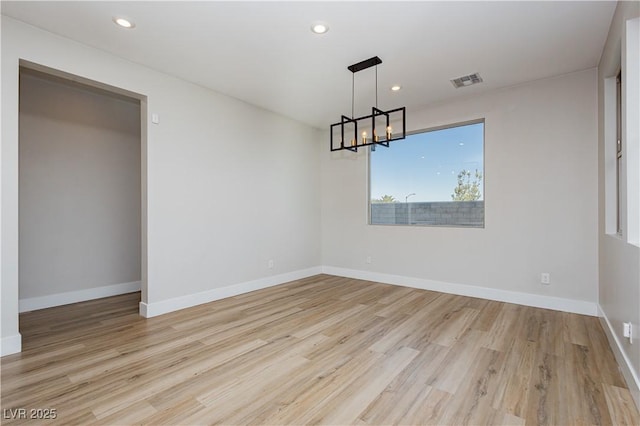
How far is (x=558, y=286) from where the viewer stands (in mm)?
3611

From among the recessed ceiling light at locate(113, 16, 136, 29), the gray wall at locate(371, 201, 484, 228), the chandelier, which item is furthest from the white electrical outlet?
the recessed ceiling light at locate(113, 16, 136, 29)

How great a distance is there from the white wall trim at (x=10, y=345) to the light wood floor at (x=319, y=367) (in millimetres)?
102

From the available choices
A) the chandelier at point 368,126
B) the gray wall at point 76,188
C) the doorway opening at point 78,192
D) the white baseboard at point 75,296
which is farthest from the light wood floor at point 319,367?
the chandelier at point 368,126

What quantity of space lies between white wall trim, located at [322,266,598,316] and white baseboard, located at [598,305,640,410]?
0.57 metres

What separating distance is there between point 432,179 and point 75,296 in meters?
5.28

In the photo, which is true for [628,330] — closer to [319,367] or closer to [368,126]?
[319,367]

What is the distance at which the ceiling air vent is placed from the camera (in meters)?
3.64

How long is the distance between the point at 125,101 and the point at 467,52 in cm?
463

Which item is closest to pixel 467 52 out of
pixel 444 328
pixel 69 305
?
pixel 444 328

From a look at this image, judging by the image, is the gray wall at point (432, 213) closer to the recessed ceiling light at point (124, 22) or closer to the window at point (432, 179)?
the window at point (432, 179)

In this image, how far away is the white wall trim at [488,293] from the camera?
3.50 metres

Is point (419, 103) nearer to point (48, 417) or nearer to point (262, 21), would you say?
point (262, 21)

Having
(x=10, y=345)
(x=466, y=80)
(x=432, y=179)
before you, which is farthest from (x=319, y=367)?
(x=466, y=80)

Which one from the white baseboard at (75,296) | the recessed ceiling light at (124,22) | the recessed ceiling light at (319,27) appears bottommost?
the white baseboard at (75,296)
